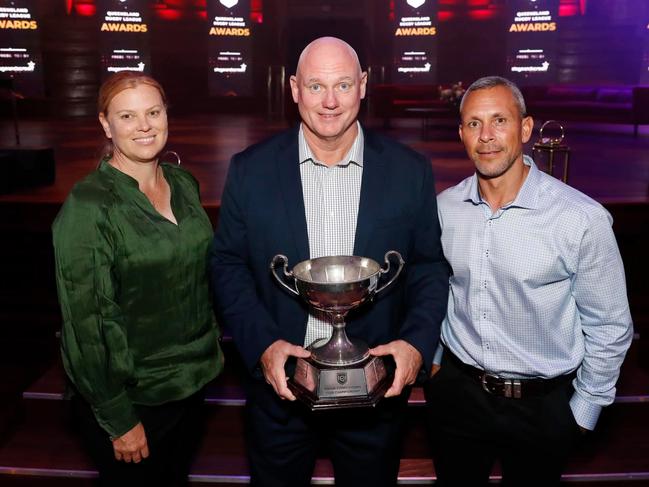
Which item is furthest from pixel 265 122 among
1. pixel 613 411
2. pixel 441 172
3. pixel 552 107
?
pixel 613 411

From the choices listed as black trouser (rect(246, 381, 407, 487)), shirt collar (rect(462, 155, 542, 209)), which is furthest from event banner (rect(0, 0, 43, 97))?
shirt collar (rect(462, 155, 542, 209))

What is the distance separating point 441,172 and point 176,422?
4255 millimetres

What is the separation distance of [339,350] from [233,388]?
1629 millimetres

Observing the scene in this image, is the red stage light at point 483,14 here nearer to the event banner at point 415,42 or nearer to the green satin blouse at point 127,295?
the event banner at point 415,42

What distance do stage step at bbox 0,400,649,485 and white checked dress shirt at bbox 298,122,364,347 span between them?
1207 millimetres

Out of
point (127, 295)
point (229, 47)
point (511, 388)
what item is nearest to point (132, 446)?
point (127, 295)

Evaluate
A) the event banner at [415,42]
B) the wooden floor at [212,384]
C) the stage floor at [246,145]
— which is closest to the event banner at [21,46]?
the stage floor at [246,145]

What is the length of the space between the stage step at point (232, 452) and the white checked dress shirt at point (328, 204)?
1207 millimetres

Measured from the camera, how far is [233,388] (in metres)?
3.10

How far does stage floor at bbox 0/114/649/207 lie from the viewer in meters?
4.64

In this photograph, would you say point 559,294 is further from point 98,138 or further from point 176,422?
point 98,138

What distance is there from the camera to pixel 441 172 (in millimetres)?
5715

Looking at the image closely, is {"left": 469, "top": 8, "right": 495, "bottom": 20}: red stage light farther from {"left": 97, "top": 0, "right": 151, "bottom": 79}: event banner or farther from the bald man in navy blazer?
the bald man in navy blazer

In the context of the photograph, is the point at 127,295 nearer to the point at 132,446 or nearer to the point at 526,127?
the point at 132,446
